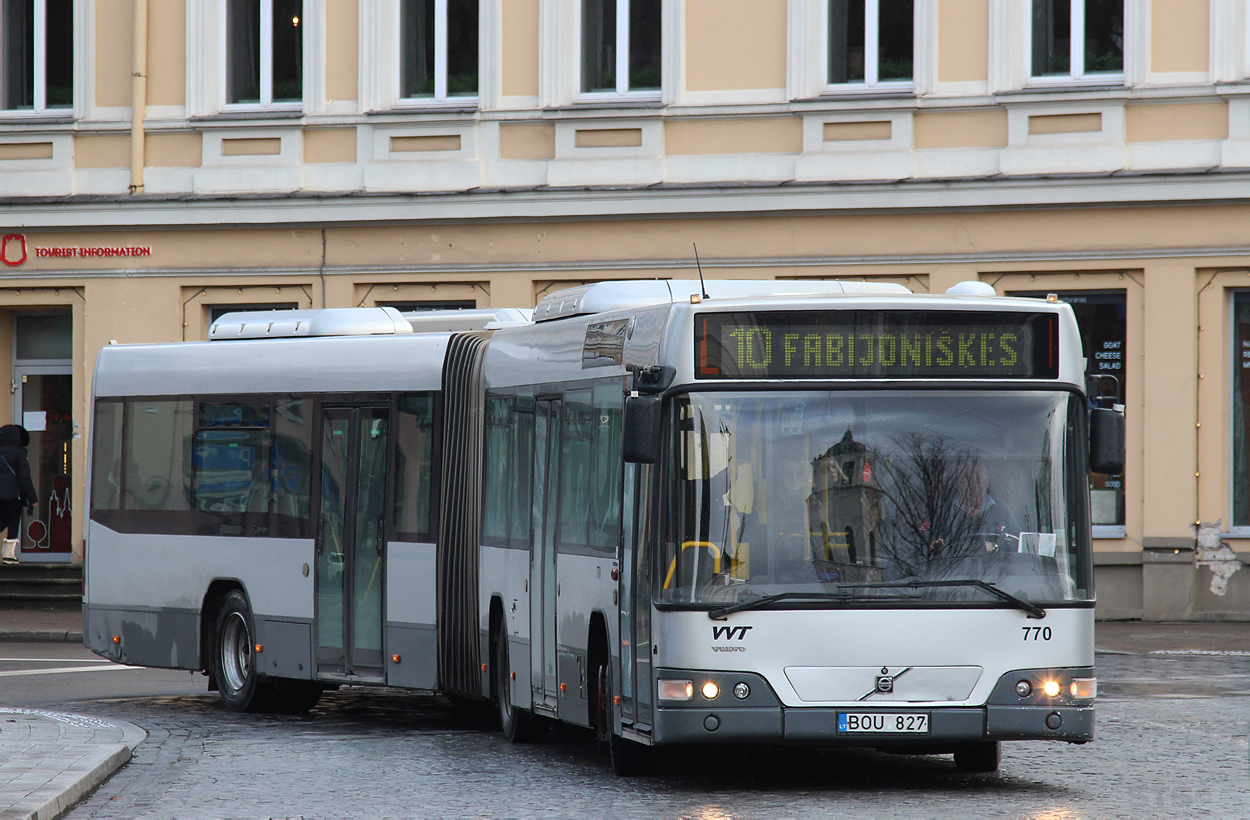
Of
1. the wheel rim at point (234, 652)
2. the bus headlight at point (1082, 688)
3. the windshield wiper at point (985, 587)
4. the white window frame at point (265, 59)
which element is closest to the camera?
the windshield wiper at point (985, 587)

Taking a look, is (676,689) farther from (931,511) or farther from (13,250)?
(13,250)

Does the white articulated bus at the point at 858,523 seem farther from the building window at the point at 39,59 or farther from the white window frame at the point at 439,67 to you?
the building window at the point at 39,59

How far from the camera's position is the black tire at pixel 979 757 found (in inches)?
407

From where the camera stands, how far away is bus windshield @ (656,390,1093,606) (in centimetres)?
927

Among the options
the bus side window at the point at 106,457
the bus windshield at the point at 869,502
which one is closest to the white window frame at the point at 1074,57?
the bus side window at the point at 106,457

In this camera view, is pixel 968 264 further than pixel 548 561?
Yes

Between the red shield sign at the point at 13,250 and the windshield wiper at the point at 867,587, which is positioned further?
the red shield sign at the point at 13,250

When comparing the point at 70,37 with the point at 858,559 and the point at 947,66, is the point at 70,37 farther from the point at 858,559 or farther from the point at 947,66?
the point at 858,559

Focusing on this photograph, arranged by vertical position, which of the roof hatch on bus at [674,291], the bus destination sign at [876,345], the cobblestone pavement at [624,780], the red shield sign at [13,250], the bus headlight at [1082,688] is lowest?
the cobblestone pavement at [624,780]

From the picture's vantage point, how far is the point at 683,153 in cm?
2230

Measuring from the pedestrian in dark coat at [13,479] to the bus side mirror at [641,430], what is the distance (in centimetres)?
1547

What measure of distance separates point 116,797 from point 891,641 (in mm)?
3946

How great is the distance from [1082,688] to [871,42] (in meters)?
13.7

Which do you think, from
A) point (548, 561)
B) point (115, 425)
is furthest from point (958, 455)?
point (115, 425)
